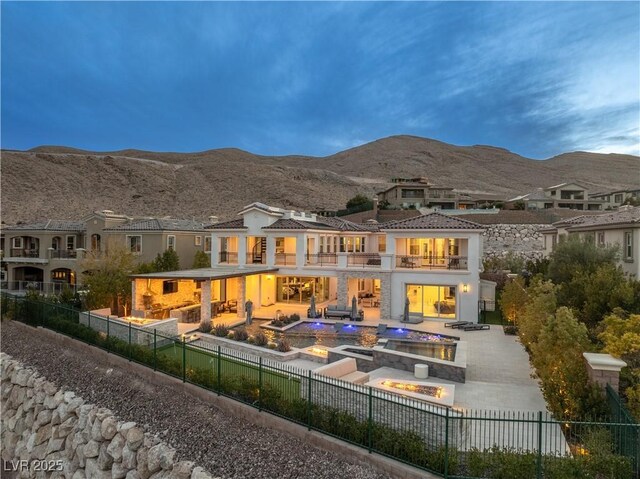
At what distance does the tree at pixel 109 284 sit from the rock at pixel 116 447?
1264 cm

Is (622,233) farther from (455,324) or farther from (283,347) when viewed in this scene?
(283,347)

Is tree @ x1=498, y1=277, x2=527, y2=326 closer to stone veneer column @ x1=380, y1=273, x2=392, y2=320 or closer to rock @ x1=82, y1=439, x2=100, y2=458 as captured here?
stone veneer column @ x1=380, y1=273, x2=392, y2=320

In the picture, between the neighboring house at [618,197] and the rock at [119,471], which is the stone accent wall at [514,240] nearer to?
the neighboring house at [618,197]

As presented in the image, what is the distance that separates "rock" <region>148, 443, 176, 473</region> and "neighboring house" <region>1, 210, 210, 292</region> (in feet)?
84.4

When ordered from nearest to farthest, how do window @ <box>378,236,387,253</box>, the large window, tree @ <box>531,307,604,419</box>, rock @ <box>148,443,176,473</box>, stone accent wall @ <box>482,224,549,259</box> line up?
1. tree @ <box>531,307,604,419</box>
2. rock @ <box>148,443,176,473</box>
3. the large window
4. window @ <box>378,236,387,253</box>
5. stone accent wall @ <box>482,224,549,259</box>

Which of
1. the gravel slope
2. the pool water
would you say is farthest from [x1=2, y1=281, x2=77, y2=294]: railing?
the pool water

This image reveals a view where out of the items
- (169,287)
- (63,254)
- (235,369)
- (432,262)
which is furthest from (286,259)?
(63,254)

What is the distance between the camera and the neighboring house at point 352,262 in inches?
926

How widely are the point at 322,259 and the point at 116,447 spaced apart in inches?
746

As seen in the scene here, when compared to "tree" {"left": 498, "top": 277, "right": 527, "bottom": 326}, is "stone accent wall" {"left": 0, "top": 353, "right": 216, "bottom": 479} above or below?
below

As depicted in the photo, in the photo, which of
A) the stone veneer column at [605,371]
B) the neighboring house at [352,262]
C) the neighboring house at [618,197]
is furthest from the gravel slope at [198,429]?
the neighboring house at [618,197]

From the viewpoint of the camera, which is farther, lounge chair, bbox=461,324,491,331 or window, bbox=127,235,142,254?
window, bbox=127,235,142,254

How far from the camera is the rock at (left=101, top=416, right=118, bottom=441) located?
38.5 ft

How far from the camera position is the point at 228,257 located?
29.7 m
